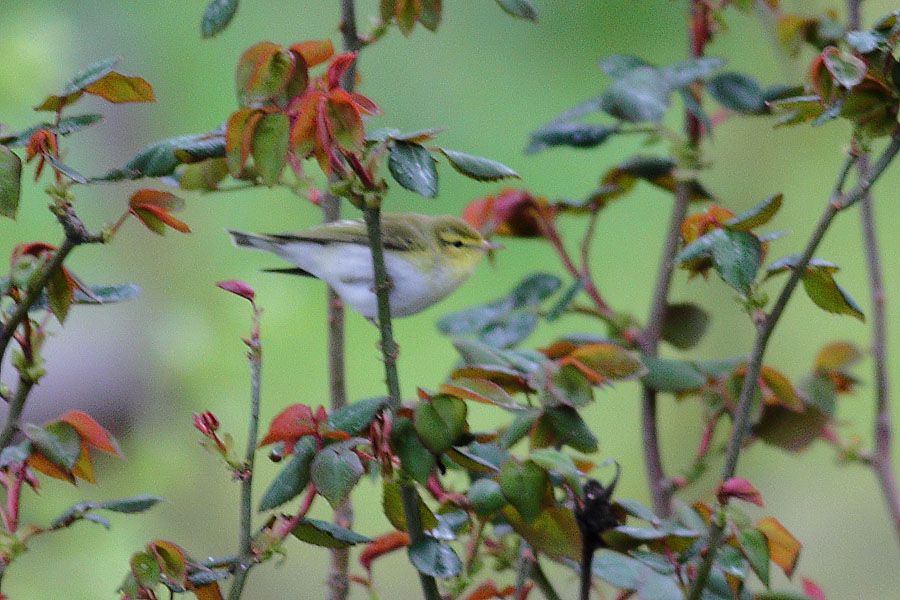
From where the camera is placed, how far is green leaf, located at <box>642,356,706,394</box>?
83 centimetres

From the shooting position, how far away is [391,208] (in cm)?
193

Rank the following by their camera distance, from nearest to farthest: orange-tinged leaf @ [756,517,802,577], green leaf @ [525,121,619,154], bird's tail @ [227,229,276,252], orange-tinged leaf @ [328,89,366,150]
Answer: orange-tinged leaf @ [328,89,366,150]
orange-tinged leaf @ [756,517,802,577]
green leaf @ [525,121,619,154]
bird's tail @ [227,229,276,252]

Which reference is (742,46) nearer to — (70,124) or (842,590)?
(842,590)

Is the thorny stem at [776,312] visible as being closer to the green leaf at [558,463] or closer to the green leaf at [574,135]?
the green leaf at [558,463]

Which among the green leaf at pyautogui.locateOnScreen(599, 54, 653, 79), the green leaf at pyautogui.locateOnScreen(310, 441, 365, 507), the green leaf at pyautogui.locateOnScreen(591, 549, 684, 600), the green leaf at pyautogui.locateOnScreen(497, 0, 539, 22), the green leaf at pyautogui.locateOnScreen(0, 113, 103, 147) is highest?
the green leaf at pyautogui.locateOnScreen(497, 0, 539, 22)

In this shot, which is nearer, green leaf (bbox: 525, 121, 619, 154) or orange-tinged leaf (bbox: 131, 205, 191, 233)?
orange-tinged leaf (bbox: 131, 205, 191, 233)

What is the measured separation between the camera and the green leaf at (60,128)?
55 cm

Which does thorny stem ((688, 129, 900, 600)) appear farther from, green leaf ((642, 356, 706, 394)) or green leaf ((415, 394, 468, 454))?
green leaf ((642, 356, 706, 394))

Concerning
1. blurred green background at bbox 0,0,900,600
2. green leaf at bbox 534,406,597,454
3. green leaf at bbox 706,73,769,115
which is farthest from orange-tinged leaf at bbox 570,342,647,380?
blurred green background at bbox 0,0,900,600

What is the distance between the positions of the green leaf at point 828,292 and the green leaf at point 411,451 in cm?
22

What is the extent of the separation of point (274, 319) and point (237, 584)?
4.36ft

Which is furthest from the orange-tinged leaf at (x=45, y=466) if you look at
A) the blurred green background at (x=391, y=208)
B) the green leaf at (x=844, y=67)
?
the blurred green background at (x=391, y=208)

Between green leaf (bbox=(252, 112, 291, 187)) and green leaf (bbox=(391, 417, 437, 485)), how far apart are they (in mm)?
134

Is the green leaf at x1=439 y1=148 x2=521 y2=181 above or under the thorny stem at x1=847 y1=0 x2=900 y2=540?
above
